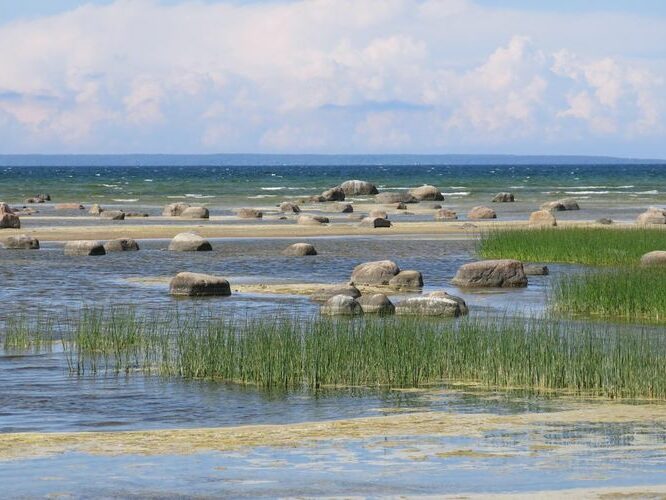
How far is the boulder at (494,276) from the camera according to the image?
3250 centimetres

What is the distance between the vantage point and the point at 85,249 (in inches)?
1736

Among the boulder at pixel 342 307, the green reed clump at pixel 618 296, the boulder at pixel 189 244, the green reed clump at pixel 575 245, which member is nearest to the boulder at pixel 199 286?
the boulder at pixel 342 307

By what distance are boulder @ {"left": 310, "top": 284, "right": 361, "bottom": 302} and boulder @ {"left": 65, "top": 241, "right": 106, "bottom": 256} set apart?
1587 centimetres

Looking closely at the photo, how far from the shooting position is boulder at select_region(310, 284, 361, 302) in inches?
1119

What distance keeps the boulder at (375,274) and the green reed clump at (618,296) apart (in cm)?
568

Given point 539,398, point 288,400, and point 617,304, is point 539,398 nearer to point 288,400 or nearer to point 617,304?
point 288,400

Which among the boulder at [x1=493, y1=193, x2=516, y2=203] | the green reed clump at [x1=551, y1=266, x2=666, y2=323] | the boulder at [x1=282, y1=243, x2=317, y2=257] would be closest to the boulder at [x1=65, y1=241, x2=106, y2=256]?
the boulder at [x1=282, y1=243, x2=317, y2=257]

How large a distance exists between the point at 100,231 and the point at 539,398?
145 ft

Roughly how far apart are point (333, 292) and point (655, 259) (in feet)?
28.8

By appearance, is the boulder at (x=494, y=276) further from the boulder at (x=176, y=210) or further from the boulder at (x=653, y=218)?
the boulder at (x=176, y=210)

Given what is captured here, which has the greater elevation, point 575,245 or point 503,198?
point 575,245

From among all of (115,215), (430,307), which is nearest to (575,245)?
(430,307)

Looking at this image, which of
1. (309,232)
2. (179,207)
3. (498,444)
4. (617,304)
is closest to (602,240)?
(617,304)

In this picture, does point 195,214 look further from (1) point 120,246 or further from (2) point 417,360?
(2) point 417,360
